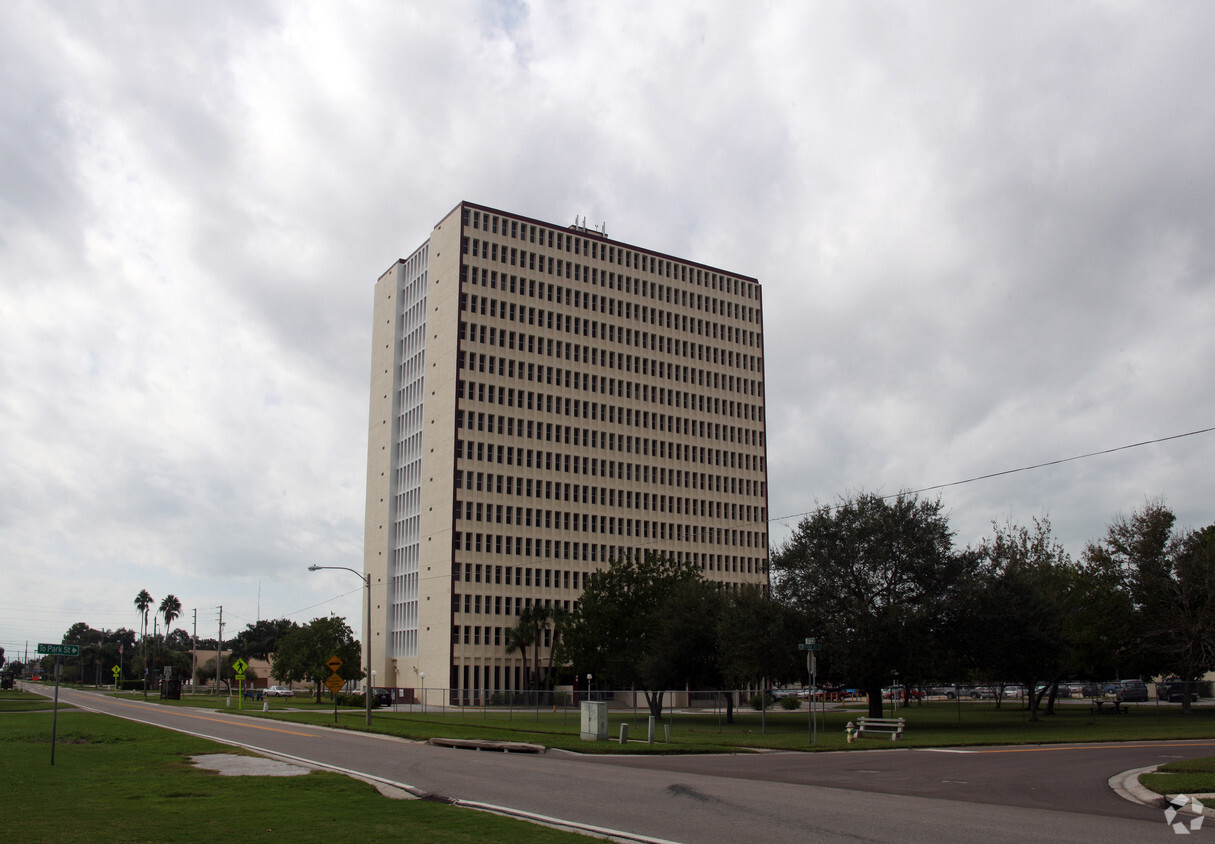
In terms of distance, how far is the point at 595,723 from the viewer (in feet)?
120

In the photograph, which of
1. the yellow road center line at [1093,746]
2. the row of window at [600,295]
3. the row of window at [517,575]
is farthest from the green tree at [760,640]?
the row of window at [600,295]

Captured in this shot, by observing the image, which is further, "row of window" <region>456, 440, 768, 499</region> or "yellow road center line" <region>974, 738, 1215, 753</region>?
"row of window" <region>456, 440, 768, 499</region>

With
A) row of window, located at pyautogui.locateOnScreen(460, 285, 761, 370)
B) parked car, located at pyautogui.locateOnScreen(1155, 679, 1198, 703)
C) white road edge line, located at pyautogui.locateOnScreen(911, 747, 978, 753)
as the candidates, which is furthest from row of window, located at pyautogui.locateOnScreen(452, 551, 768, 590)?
white road edge line, located at pyautogui.locateOnScreen(911, 747, 978, 753)

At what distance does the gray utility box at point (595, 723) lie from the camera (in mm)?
36344

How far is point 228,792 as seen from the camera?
61.0 feet

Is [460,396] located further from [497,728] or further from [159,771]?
[159,771]

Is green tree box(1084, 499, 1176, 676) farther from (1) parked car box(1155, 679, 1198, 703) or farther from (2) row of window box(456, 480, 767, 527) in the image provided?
(2) row of window box(456, 480, 767, 527)

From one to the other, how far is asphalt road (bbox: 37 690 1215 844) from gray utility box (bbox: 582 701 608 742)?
5.23 metres

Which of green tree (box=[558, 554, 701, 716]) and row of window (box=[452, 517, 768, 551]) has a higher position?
row of window (box=[452, 517, 768, 551])

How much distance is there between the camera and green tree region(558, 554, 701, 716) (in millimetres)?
64750

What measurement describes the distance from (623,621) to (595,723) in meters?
30.8

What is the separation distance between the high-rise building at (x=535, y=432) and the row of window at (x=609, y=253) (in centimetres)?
19

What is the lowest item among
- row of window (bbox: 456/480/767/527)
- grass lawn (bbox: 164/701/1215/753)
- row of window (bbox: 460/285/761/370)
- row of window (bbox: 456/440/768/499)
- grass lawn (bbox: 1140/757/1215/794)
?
grass lawn (bbox: 164/701/1215/753)

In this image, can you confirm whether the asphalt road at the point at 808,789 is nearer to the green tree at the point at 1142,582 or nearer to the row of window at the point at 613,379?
the green tree at the point at 1142,582
